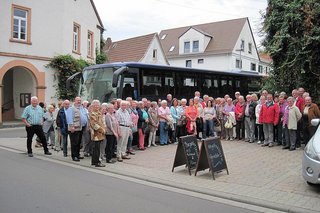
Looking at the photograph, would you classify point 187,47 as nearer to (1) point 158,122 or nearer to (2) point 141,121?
(1) point 158,122

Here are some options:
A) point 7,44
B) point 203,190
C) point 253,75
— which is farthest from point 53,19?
point 203,190

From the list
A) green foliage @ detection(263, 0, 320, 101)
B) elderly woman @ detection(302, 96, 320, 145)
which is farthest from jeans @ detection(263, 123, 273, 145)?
green foliage @ detection(263, 0, 320, 101)

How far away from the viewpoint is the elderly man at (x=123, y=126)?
11062 mm

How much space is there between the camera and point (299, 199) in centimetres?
693

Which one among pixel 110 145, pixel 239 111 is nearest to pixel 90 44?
pixel 239 111

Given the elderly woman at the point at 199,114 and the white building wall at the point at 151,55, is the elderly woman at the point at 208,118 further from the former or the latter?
the white building wall at the point at 151,55

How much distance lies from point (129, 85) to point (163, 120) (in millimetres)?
1915

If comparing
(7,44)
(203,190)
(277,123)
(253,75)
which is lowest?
(203,190)

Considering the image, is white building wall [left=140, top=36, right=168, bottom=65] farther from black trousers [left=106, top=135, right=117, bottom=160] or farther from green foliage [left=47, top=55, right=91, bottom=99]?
black trousers [left=106, top=135, right=117, bottom=160]

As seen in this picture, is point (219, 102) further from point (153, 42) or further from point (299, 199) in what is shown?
point (153, 42)

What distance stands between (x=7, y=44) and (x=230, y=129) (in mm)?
15937

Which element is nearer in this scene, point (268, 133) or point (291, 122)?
point (291, 122)

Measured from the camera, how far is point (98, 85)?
14859 millimetres

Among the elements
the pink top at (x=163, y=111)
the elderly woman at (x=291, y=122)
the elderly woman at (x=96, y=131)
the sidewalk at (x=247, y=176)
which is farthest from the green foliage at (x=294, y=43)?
the elderly woman at (x=96, y=131)
